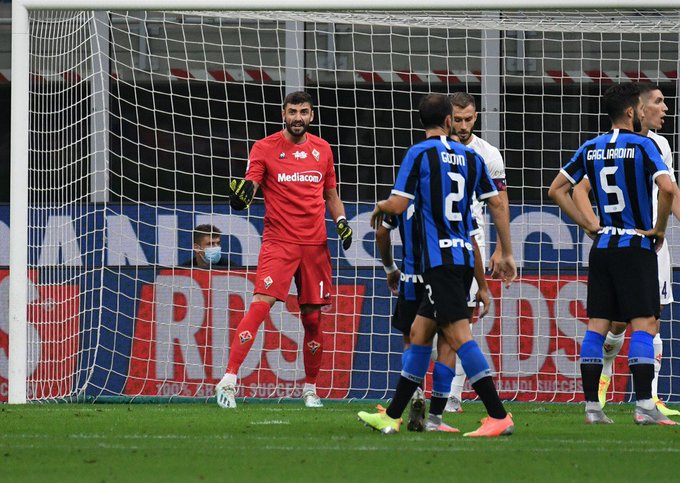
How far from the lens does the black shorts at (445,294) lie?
6.47 m

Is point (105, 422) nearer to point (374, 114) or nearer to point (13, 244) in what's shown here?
point (13, 244)

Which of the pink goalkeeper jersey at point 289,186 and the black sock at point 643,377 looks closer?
the black sock at point 643,377

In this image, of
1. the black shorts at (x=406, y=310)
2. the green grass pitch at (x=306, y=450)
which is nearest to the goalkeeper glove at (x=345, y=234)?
the green grass pitch at (x=306, y=450)

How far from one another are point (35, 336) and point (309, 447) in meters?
4.64

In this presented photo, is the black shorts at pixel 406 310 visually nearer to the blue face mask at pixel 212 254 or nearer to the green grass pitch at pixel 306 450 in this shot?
the green grass pitch at pixel 306 450

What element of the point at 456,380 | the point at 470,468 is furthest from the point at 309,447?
the point at 456,380

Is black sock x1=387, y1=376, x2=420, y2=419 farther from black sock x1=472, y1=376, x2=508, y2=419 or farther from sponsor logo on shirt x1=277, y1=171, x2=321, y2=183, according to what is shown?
sponsor logo on shirt x1=277, y1=171, x2=321, y2=183

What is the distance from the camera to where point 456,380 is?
8.88 metres

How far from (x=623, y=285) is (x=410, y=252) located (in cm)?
115

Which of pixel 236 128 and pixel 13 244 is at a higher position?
pixel 236 128

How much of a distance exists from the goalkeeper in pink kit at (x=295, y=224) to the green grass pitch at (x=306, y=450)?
42.1 inches

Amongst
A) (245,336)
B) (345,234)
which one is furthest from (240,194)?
(245,336)

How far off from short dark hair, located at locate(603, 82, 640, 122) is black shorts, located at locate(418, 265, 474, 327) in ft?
4.60

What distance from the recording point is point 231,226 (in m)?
10.9
